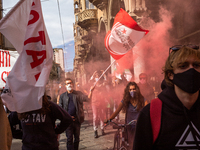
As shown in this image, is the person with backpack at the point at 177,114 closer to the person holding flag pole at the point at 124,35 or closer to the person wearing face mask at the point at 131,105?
the person wearing face mask at the point at 131,105

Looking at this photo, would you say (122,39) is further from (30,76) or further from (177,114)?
(177,114)

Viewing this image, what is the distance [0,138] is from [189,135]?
1938 mm

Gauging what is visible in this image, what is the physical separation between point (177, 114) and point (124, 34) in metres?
4.19

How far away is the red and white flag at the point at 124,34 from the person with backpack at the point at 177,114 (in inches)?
152

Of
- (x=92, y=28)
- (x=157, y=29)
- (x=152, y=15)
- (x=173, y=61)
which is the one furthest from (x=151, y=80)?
(x=92, y=28)

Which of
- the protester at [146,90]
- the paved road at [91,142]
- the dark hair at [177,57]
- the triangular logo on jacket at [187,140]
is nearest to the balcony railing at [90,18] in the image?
the paved road at [91,142]

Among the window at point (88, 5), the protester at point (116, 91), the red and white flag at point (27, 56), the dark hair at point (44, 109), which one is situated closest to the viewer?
the red and white flag at point (27, 56)

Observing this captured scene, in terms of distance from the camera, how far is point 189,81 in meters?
1.48

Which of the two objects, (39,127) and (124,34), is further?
(124,34)

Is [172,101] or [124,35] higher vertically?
[124,35]

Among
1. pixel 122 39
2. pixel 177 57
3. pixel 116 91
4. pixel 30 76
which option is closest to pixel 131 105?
pixel 122 39

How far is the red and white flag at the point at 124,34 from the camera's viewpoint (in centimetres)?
542

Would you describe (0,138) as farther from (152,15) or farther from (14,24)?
(152,15)

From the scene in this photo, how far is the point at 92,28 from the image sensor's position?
19.6 metres
